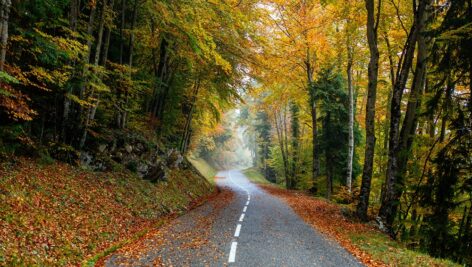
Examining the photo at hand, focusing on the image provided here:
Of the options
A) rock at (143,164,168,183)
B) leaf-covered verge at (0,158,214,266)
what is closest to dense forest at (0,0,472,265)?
rock at (143,164,168,183)

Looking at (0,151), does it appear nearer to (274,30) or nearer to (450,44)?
(450,44)

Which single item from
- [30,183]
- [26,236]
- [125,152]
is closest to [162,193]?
[125,152]

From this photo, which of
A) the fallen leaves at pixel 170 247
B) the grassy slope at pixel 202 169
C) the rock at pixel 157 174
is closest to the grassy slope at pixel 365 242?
the fallen leaves at pixel 170 247

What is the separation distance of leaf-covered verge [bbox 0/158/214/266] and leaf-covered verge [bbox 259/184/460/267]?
620cm

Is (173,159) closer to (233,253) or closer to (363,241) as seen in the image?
(363,241)

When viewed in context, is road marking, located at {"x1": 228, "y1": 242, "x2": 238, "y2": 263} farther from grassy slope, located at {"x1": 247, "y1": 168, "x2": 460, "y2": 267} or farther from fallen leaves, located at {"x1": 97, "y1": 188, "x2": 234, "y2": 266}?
grassy slope, located at {"x1": 247, "y1": 168, "x2": 460, "y2": 267}

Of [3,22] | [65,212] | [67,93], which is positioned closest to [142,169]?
[67,93]

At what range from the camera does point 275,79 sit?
1894 cm

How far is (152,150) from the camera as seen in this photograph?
17562 millimetres

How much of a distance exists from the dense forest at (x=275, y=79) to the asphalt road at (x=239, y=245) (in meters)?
4.42

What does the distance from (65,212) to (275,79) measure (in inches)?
542

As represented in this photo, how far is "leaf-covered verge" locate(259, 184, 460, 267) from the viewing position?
7.82m

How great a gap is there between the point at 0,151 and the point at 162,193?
772cm

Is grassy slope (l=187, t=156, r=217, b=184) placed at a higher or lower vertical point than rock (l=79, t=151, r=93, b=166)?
lower
